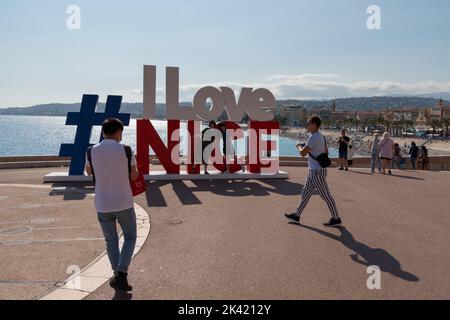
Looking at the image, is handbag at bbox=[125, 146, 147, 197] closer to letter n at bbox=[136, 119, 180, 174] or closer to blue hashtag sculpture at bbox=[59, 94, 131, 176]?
letter n at bbox=[136, 119, 180, 174]

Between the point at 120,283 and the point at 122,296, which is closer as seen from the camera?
the point at 122,296

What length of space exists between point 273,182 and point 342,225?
5491 mm

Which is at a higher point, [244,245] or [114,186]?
[114,186]

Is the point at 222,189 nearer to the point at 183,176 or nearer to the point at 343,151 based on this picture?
the point at 183,176

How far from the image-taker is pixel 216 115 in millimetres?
13703

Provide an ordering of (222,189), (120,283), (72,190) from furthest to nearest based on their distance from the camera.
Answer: (222,189)
(72,190)
(120,283)

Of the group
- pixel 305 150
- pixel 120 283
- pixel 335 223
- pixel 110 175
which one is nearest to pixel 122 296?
pixel 120 283

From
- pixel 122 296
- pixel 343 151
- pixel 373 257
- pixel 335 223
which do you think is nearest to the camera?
pixel 122 296

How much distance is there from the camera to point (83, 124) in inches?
507

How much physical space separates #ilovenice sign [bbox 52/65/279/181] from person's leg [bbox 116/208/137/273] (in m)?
8.23

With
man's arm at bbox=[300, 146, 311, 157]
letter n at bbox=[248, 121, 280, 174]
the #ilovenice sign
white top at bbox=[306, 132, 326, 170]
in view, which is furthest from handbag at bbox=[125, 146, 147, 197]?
letter n at bbox=[248, 121, 280, 174]

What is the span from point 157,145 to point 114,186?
8827 mm

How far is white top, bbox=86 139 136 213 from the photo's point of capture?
4.42 metres
